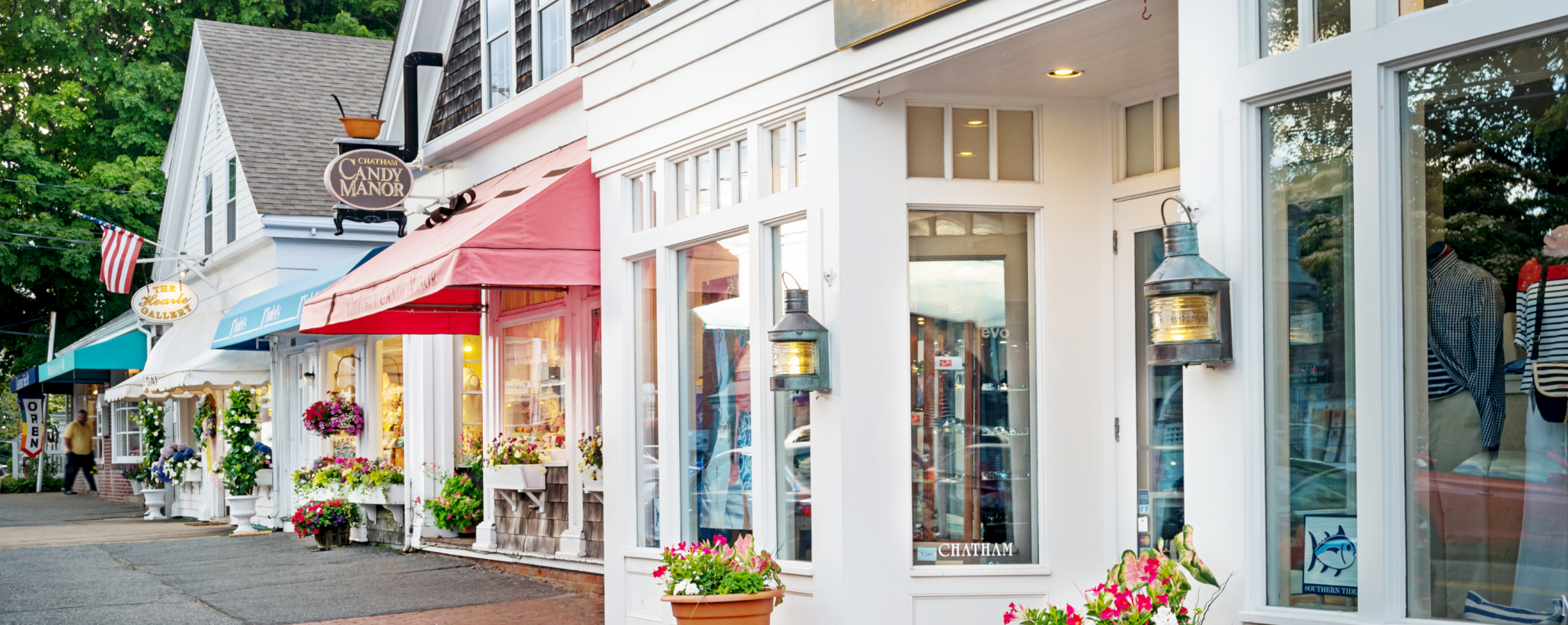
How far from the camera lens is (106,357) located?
2348 centimetres

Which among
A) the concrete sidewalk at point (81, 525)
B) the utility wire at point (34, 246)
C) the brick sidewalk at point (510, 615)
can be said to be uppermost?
the utility wire at point (34, 246)

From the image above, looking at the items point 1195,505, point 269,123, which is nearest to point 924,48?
point 1195,505

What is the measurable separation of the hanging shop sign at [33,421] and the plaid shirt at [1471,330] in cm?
3486

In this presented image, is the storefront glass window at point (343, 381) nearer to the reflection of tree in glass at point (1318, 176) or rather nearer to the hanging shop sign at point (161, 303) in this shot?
the hanging shop sign at point (161, 303)

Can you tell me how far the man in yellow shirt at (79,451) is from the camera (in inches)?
1144

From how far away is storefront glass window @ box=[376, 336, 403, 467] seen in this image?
1476 centimetres

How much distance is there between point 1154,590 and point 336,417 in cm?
1242

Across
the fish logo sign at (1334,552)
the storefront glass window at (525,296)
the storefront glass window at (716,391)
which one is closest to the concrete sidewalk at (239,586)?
the storefront glass window at (716,391)

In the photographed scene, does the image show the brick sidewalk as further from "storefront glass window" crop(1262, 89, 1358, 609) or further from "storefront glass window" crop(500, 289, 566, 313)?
"storefront glass window" crop(1262, 89, 1358, 609)

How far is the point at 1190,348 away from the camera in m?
4.64

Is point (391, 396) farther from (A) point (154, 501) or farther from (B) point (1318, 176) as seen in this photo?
(B) point (1318, 176)

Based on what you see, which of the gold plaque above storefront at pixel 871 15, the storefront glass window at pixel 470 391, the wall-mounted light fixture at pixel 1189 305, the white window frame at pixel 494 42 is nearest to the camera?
the wall-mounted light fixture at pixel 1189 305

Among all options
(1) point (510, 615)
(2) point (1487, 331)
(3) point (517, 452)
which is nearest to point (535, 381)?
(3) point (517, 452)

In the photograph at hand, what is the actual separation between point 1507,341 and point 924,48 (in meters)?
2.83
